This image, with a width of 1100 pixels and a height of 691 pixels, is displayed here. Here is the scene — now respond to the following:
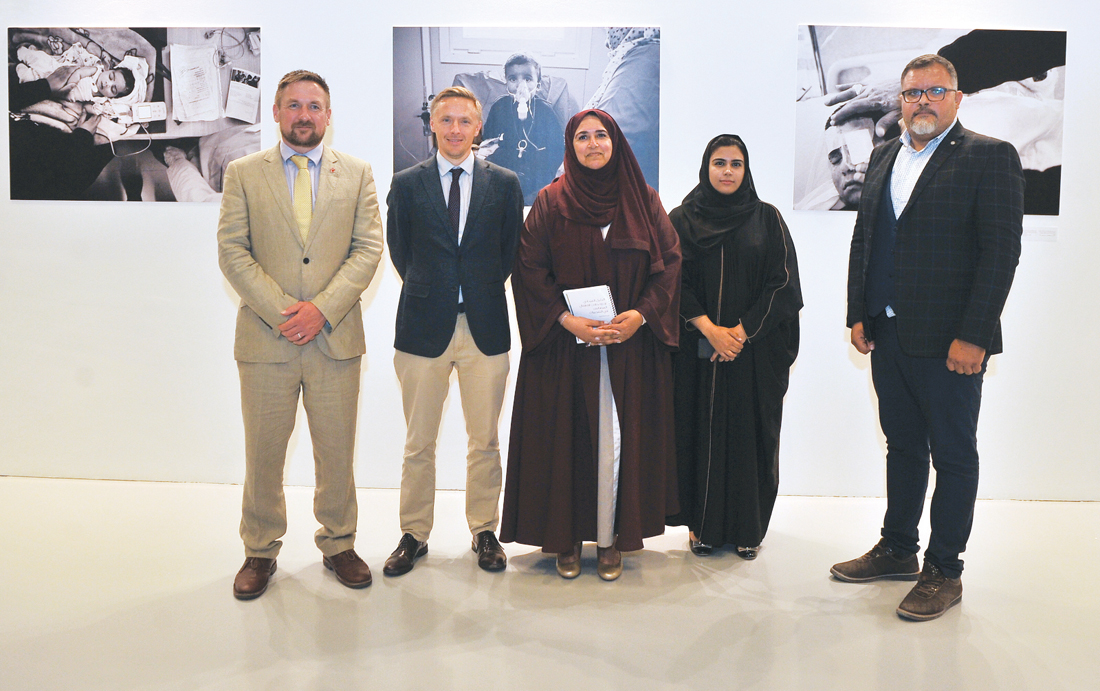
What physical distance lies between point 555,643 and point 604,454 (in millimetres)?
786

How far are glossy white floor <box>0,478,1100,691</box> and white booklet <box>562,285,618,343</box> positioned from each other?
106 centimetres

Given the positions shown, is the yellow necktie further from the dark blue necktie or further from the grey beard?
the grey beard

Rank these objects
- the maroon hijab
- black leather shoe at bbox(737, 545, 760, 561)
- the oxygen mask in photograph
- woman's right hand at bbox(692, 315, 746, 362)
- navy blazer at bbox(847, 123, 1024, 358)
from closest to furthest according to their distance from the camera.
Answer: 1. navy blazer at bbox(847, 123, 1024, 358)
2. the maroon hijab
3. woman's right hand at bbox(692, 315, 746, 362)
4. black leather shoe at bbox(737, 545, 760, 561)
5. the oxygen mask in photograph

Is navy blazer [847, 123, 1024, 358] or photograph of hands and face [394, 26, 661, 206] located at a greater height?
photograph of hands and face [394, 26, 661, 206]

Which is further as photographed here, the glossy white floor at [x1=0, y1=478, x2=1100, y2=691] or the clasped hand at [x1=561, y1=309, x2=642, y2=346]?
the clasped hand at [x1=561, y1=309, x2=642, y2=346]

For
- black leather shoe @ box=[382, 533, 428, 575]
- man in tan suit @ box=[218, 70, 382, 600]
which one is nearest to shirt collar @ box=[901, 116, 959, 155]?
man in tan suit @ box=[218, 70, 382, 600]

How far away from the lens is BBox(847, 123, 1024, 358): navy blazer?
8.88 ft

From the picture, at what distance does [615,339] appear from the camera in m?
3.01

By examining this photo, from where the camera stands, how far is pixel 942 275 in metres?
2.81

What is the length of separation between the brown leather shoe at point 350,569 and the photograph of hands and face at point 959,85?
119 inches

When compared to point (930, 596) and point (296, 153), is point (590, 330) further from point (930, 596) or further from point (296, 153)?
point (930, 596)

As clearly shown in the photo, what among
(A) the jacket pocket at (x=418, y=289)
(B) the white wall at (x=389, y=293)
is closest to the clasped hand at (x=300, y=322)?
(A) the jacket pocket at (x=418, y=289)

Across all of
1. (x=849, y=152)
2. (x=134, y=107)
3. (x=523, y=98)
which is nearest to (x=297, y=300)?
(x=523, y=98)

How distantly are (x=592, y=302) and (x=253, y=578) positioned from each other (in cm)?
165
